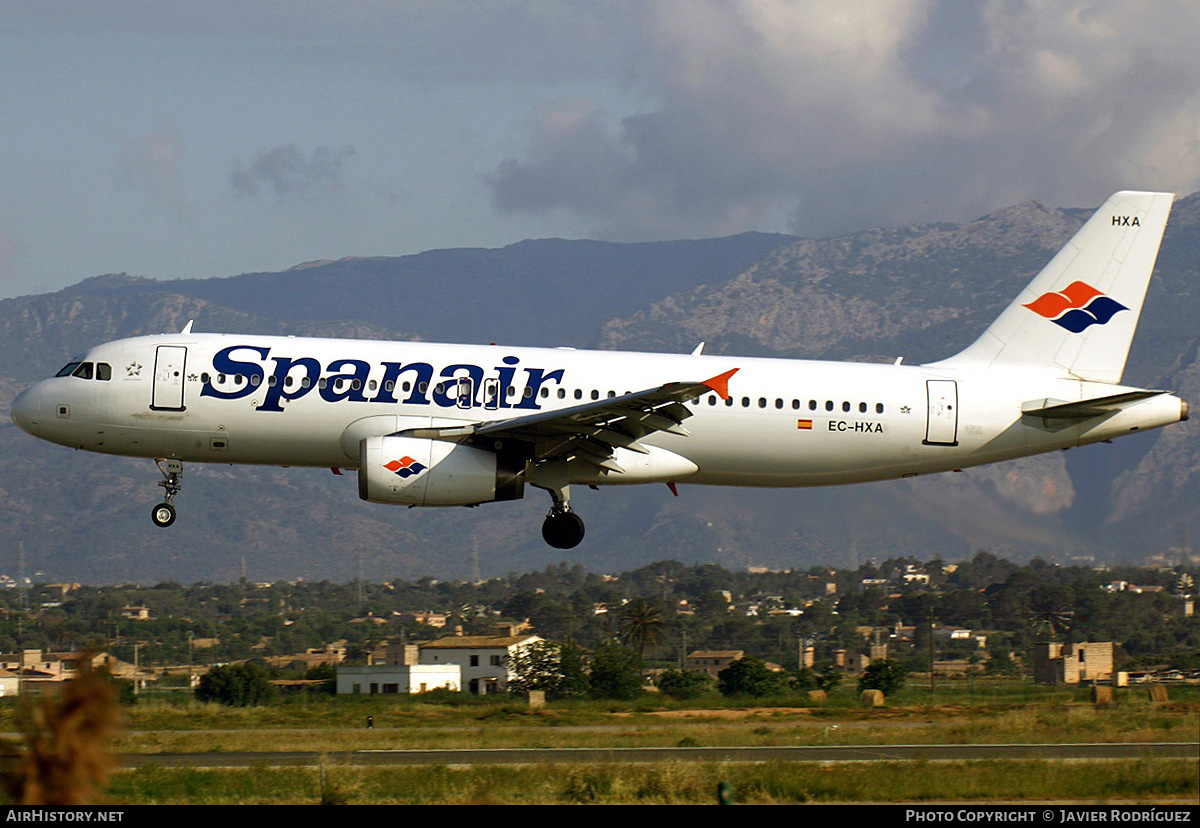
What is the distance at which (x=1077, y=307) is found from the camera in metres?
38.9

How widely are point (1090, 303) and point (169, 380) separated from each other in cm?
2204

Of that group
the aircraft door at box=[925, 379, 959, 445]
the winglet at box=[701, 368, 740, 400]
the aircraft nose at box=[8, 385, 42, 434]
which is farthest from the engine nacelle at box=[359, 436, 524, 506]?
the aircraft door at box=[925, 379, 959, 445]

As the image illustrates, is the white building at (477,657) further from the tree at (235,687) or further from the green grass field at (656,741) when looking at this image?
the green grass field at (656,741)

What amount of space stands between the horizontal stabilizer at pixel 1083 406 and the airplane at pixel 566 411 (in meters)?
0.05

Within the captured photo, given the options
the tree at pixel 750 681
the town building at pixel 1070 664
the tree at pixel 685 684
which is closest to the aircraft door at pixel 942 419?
Answer: the tree at pixel 750 681

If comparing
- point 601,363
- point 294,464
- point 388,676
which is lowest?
point 388,676

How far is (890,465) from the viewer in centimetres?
3738

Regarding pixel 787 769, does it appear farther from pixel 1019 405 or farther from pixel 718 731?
pixel 1019 405

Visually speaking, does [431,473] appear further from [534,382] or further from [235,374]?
[235,374]

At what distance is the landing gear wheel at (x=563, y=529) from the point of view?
36938mm

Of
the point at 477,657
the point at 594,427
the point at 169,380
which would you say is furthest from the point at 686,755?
the point at 477,657
